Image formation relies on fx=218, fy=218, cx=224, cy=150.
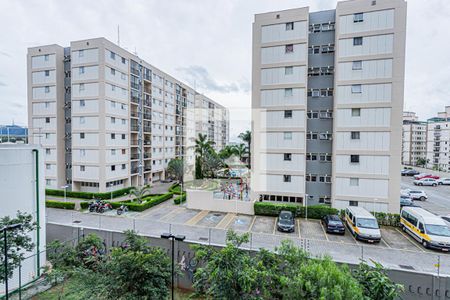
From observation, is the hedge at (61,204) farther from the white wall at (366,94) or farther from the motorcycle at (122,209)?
the white wall at (366,94)

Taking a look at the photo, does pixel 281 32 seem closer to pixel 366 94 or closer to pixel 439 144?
pixel 366 94

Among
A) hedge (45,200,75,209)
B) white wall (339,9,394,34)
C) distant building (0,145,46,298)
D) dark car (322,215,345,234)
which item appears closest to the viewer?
distant building (0,145,46,298)

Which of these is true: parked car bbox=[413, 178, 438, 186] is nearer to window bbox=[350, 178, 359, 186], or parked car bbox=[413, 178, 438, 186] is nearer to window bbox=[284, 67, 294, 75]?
window bbox=[350, 178, 359, 186]

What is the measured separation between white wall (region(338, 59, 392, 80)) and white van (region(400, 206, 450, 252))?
11.0m

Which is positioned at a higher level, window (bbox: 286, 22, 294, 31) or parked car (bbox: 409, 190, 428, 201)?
window (bbox: 286, 22, 294, 31)

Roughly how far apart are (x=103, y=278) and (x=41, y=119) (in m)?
28.4

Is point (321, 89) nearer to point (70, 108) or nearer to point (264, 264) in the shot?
point (264, 264)

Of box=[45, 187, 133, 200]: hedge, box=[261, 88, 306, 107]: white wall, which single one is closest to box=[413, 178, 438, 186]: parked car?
box=[261, 88, 306, 107]: white wall

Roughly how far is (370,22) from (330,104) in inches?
281

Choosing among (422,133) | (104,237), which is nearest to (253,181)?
(104,237)

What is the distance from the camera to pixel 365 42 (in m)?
18.5

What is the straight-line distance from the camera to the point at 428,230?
13.8m

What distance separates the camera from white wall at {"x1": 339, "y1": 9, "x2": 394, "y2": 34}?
1780 centimetres

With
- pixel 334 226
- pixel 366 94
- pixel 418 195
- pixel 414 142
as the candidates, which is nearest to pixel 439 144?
pixel 414 142
